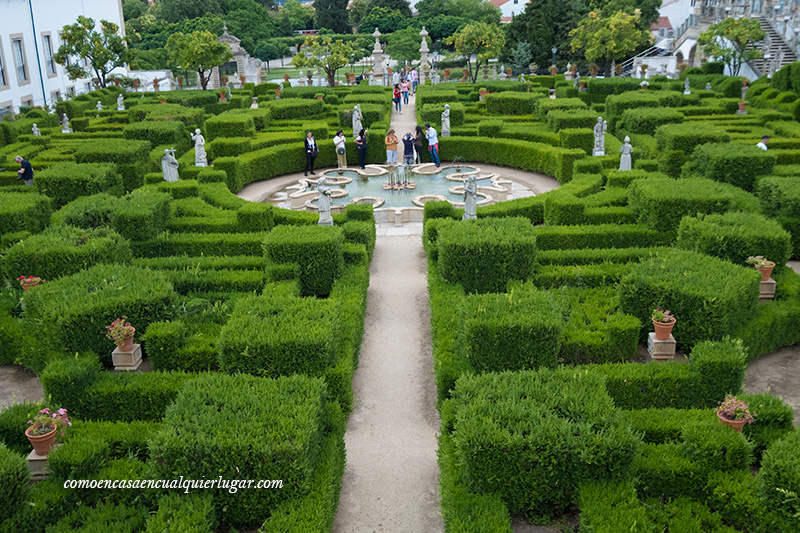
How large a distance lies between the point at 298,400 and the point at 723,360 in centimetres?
587

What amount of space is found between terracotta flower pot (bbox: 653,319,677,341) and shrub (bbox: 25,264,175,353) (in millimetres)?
7860

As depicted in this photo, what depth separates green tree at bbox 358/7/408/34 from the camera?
76688mm

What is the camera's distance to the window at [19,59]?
126 feet

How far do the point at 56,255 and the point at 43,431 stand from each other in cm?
536

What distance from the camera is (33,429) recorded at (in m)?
8.23

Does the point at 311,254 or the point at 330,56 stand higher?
the point at 330,56

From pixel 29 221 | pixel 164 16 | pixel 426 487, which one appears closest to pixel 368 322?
pixel 426 487

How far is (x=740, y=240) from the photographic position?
1274 cm

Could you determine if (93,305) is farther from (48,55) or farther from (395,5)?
(395,5)

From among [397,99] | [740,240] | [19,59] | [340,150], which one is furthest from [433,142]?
[19,59]

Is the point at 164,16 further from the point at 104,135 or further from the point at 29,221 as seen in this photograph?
the point at 29,221

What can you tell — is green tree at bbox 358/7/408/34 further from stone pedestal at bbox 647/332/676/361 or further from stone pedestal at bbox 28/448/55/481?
stone pedestal at bbox 28/448/55/481

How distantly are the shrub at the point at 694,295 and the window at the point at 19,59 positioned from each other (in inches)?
1521

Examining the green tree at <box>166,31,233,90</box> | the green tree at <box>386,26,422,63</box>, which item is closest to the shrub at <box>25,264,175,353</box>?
the green tree at <box>166,31,233,90</box>
